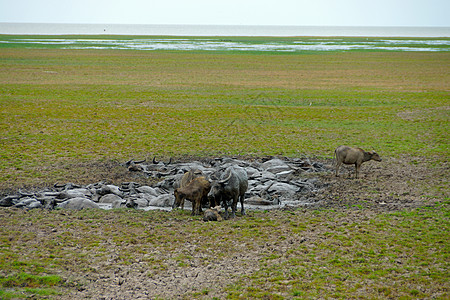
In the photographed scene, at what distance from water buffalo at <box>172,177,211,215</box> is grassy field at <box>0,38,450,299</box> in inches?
18.9

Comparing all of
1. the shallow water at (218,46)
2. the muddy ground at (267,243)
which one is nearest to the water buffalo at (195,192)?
the muddy ground at (267,243)

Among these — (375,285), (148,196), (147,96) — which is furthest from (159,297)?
(147,96)

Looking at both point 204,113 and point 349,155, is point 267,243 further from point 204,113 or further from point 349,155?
point 204,113

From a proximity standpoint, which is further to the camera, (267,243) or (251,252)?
(267,243)

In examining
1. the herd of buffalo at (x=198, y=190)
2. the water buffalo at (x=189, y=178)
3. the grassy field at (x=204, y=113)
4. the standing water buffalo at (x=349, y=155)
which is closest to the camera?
the herd of buffalo at (x=198, y=190)

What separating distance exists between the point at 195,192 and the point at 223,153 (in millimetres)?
7506

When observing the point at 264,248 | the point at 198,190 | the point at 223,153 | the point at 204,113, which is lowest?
the point at 204,113

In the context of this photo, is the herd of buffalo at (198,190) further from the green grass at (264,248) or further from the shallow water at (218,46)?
the shallow water at (218,46)

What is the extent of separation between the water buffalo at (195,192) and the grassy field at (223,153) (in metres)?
0.48

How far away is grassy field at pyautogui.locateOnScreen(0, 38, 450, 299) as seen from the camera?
9859 mm

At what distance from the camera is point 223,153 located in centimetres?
2116

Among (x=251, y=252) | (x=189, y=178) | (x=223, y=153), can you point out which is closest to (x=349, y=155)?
(x=223, y=153)

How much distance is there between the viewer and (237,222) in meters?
13.3

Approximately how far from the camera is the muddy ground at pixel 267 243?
31.0 ft
